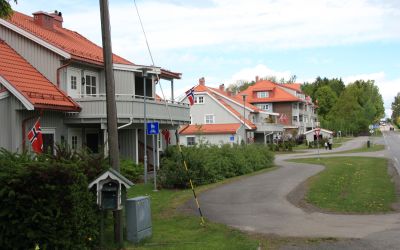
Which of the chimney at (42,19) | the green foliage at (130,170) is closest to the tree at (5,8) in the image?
the green foliage at (130,170)

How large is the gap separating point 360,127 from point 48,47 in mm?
121171

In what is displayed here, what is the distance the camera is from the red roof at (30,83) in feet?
70.6

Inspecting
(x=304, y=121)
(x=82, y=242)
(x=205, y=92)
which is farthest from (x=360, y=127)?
(x=82, y=242)

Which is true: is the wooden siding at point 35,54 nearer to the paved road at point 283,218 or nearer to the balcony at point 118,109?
the balcony at point 118,109

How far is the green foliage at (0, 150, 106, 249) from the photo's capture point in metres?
8.40

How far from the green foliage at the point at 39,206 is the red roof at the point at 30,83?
12.8 meters

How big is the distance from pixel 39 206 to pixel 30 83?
15534mm

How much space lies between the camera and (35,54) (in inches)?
992

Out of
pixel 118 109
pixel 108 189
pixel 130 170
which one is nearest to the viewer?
pixel 108 189

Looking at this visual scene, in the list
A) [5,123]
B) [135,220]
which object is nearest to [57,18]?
[5,123]

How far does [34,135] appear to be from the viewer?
19906 millimetres

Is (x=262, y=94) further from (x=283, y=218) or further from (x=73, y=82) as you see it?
(x=283, y=218)

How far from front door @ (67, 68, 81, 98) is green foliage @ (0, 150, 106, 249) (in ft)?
55.7

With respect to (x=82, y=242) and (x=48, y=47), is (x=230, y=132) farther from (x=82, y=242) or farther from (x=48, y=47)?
(x=82, y=242)
